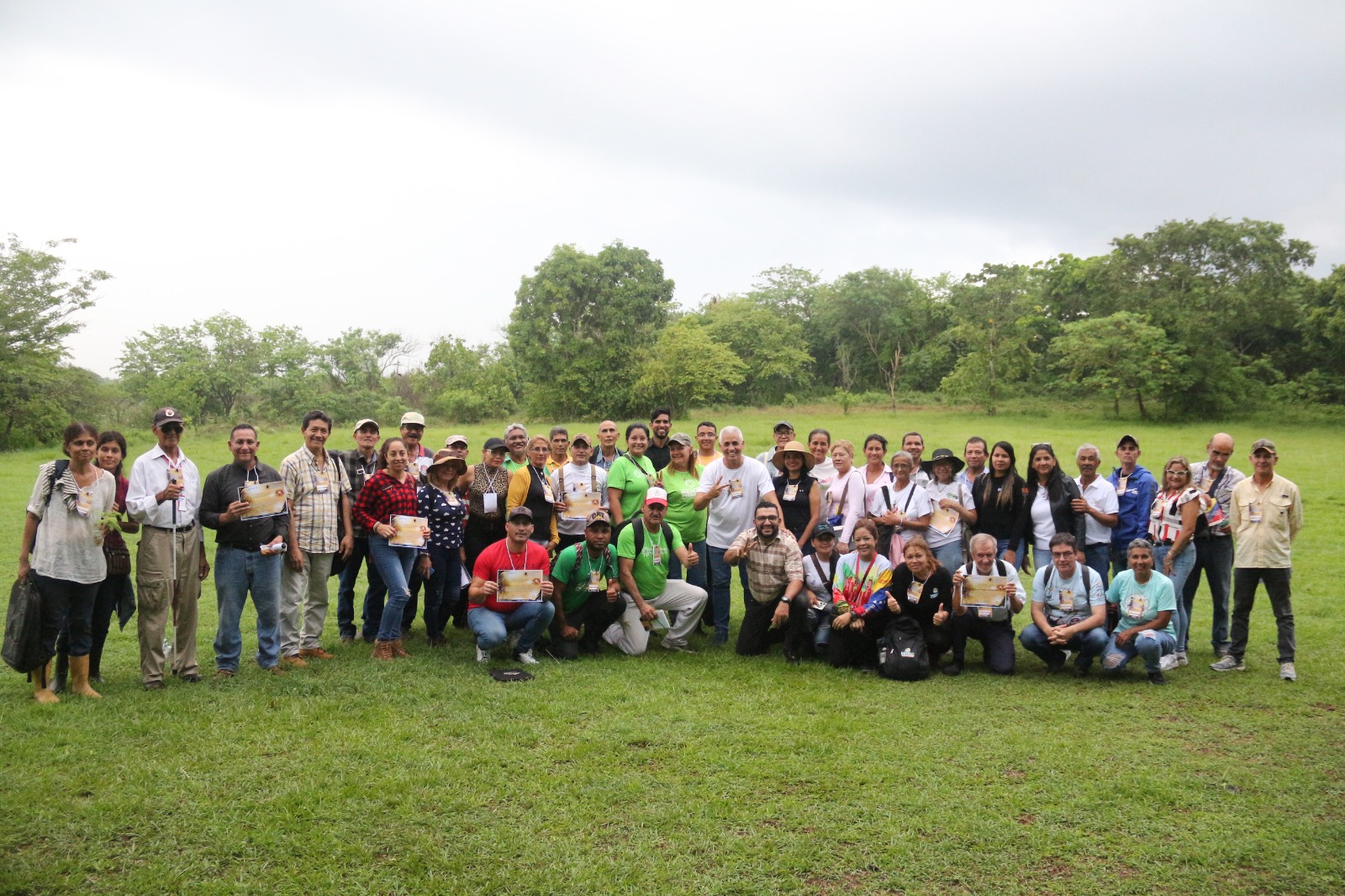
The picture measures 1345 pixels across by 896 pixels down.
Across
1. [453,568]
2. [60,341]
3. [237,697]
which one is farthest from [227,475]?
[60,341]

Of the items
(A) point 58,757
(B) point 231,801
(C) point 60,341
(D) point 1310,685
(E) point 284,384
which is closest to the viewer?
(B) point 231,801

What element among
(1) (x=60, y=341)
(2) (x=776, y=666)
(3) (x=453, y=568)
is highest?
(1) (x=60, y=341)

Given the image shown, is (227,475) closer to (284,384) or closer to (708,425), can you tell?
(708,425)

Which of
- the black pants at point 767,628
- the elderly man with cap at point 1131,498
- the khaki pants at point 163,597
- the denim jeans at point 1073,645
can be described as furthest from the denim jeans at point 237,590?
the elderly man with cap at point 1131,498

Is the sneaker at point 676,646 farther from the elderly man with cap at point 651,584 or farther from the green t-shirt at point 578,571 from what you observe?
the green t-shirt at point 578,571

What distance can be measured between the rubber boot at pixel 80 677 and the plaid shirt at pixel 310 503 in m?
1.58

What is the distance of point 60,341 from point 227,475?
34750 millimetres

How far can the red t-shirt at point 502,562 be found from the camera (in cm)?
745

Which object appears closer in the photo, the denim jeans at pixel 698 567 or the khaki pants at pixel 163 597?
the khaki pants at pixel 163 597

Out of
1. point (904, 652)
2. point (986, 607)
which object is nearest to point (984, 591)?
point (986, 607)

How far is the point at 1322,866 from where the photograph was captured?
4184 millimetres

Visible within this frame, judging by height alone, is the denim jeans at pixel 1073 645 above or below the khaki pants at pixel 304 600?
below

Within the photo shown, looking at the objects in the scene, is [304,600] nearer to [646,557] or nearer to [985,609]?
[646,557]

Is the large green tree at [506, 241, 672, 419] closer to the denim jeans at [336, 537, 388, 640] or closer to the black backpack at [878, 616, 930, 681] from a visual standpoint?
the denim jeans at [336, 537, 388, 640]
